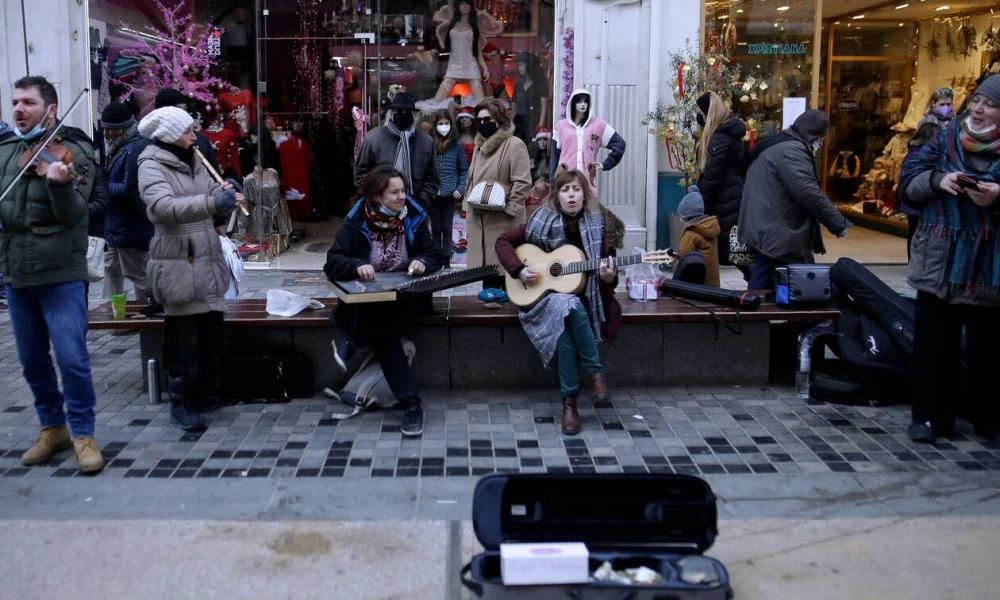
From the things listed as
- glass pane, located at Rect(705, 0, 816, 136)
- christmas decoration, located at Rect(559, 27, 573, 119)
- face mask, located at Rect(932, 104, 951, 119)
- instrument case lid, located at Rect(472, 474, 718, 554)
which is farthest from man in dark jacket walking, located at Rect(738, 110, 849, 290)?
glass pane, located at Rect(705, 0, 816, 136)

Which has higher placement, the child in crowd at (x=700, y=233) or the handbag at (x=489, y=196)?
the handbag at (x=489, y=196)

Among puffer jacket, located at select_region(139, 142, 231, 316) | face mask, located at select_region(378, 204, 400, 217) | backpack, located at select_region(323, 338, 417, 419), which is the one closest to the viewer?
puffer jacket, located at select_region(139, 142, 231, 316)

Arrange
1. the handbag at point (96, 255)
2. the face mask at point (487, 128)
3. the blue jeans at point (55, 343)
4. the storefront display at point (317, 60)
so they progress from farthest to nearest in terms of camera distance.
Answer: the storefront display at point (317, 60), the face mask at point (487, 128), the handbag at point (96, 255), the blue jeans at point (55, 343)

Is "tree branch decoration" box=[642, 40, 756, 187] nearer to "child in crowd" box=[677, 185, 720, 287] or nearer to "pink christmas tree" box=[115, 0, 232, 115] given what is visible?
"child in crowd" box=[677, 185, 720, 287]

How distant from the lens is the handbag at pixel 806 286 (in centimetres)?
630

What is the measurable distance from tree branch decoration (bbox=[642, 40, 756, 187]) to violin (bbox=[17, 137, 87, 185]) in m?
6.50

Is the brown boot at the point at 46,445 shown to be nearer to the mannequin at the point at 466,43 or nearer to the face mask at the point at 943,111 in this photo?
the mannequin at the point at 466,43

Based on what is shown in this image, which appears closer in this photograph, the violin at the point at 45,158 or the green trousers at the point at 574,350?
the violin at the point at 45,158

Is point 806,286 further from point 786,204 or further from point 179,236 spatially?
point 179,236

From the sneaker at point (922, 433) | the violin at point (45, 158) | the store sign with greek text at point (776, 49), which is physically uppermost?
the store sign with greek text at point (776, 49)

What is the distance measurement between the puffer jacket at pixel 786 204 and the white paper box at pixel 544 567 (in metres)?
3.85

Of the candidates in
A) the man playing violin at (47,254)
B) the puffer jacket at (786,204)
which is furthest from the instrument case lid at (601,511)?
the puffer jacket at (786,204)

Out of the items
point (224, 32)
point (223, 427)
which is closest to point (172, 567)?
point (223, 427)

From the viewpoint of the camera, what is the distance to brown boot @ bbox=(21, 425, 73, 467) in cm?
516
